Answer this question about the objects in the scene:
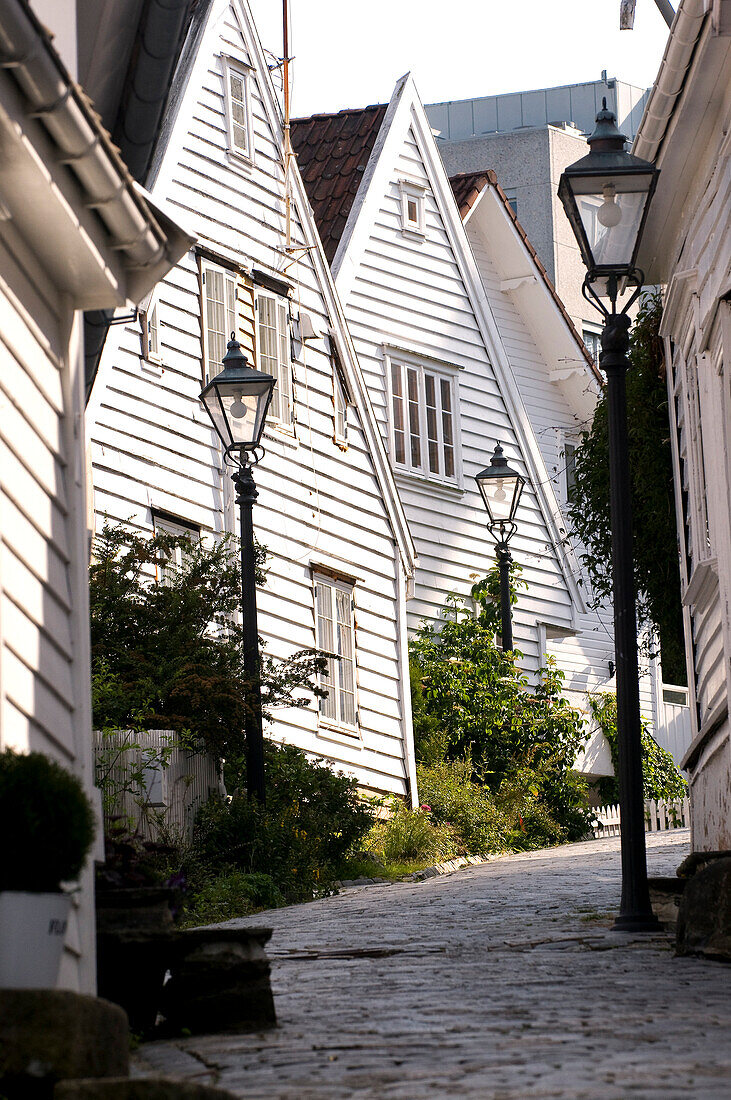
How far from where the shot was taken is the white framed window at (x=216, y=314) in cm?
1809

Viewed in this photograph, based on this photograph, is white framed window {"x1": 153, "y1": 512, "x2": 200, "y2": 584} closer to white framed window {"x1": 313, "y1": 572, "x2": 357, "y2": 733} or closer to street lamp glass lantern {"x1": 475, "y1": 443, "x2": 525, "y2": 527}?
white framed window {"x1": 313, "y1": 572, "x2": 357, "y2": 733}

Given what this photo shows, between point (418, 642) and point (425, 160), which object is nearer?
point (418, 642)

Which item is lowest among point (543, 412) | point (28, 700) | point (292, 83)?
point (28, 700)

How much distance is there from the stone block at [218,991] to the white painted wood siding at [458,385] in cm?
1598

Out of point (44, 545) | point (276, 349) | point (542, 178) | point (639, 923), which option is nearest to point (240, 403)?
point (276, 349)

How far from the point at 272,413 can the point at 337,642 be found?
2.78 m

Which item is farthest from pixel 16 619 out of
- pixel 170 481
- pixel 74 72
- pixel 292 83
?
pixel 292 83

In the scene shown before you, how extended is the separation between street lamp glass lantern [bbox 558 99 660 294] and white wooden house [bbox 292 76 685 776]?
11686 millimetres

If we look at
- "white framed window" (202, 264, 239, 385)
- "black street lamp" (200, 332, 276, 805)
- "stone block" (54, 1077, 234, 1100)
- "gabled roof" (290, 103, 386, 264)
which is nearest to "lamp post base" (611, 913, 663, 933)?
"black street lamp" (200, 332, 276, 805)

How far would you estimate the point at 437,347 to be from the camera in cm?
2347

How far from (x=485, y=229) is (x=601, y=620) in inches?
249

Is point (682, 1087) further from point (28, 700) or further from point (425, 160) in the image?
point (425, 160)

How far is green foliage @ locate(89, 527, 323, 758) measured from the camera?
1362cm

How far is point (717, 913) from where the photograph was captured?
8.19 meters
